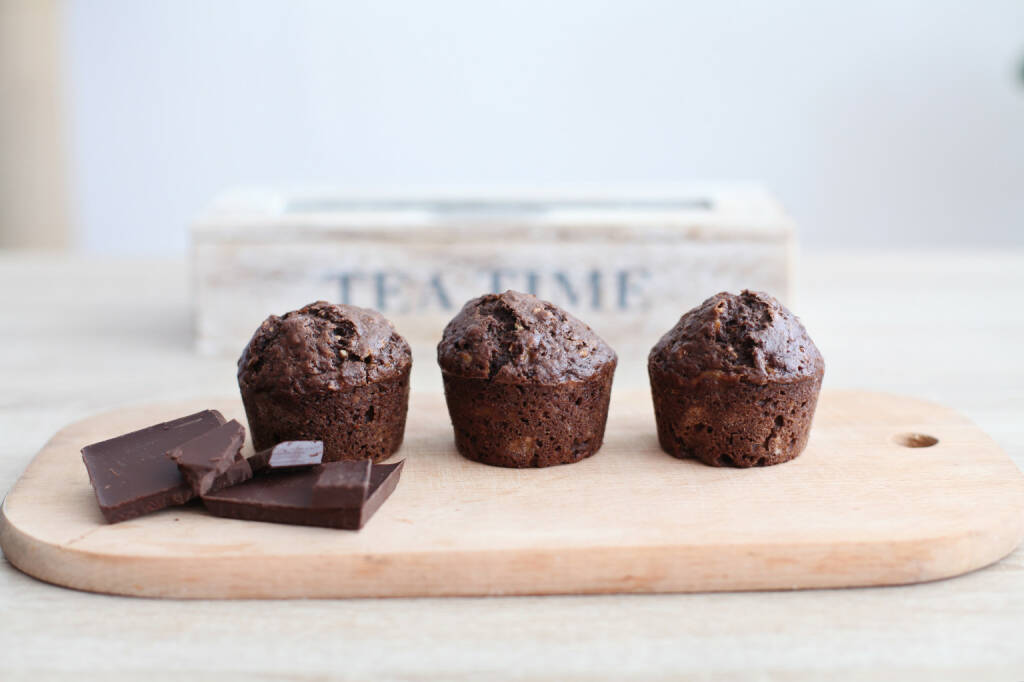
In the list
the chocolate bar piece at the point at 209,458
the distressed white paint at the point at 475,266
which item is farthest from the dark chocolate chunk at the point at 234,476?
the distressed white paint at the point at 475,266

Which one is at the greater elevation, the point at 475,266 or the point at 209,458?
the point at 475,266

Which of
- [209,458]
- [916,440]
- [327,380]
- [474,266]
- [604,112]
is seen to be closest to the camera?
[209,458]

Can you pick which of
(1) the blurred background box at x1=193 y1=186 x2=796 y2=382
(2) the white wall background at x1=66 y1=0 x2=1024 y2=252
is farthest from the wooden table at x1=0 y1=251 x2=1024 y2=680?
(2) the white wall background at x1=66 y1=0 x2=1024 y2=252

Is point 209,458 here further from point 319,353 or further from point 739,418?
point 739,418

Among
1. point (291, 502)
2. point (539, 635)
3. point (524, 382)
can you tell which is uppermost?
point (524, 382)

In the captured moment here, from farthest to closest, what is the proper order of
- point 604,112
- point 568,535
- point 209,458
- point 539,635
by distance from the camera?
point 604,112 → point 209,458 → point 568,535 → point 539,635

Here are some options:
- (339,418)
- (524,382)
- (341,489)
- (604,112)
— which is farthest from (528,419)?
(604,112)

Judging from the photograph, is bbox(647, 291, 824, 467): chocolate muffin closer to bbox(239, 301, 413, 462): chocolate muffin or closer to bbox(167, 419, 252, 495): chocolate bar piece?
bbox(239, 301, 413, 462): chocolate muffin

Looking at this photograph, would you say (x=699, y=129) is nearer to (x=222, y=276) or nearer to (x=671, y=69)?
(x=671, y=69)
